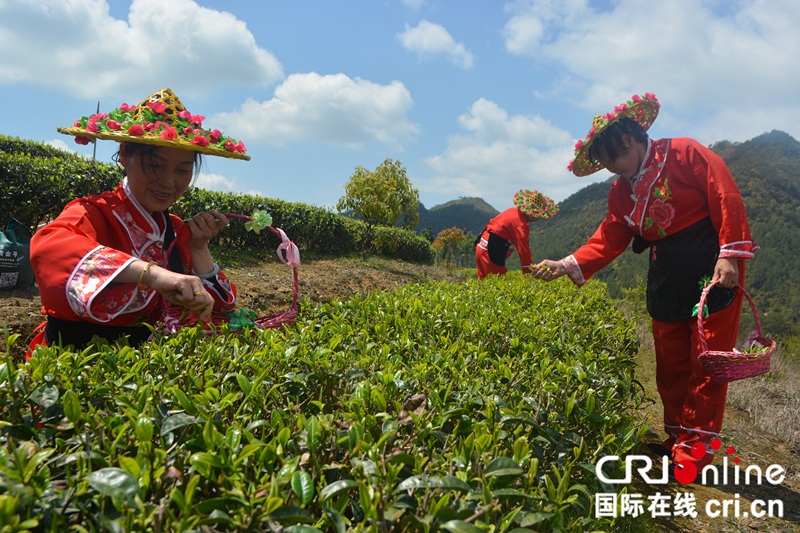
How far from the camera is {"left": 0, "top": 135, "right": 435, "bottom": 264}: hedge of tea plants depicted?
562 centimetres

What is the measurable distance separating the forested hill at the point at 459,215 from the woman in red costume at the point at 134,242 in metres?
Result: 143

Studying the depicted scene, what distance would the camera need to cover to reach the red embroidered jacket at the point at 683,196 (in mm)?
2482

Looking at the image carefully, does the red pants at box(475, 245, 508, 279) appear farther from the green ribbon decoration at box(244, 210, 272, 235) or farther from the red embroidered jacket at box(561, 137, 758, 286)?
the green ribbon decoration at box(244, 210, 272, 235)

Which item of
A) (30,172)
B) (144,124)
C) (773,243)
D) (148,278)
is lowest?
(148,278)

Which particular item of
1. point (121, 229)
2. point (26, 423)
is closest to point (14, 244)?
point (121, 229)

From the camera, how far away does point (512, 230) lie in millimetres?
6109

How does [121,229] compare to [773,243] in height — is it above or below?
below

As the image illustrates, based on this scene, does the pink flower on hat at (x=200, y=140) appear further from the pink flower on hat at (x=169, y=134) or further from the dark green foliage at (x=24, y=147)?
the dark green foliage at (x=24, y=147)

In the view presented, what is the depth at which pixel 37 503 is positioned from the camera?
2.37ft

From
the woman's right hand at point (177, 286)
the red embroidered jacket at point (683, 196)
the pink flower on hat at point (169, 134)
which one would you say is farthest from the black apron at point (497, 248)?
the woman's right hand at point (177, 286)

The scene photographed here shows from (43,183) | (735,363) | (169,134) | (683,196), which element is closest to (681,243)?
(683,196)

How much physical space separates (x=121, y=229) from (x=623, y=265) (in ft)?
232

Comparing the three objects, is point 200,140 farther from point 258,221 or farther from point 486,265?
point 486,265

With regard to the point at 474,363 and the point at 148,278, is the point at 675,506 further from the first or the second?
the point at 148,278
